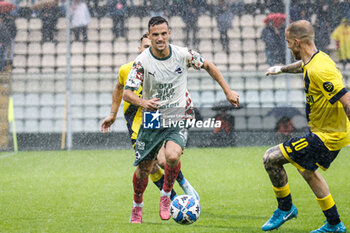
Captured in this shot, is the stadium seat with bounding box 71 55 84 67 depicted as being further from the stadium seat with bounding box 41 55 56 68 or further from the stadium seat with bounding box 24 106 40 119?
the stadium seat with bounding box 24 106 40 119

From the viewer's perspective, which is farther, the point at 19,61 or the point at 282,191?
the point at 19,61

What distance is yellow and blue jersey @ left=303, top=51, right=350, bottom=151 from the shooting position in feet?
14.5

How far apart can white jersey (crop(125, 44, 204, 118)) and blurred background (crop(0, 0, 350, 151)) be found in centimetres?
804

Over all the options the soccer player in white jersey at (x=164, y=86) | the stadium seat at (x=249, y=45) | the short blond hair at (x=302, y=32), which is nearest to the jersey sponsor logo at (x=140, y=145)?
the soccer player in white jersey at (x=164, y=86)

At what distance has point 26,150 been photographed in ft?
45.8

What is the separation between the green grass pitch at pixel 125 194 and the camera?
525 cm

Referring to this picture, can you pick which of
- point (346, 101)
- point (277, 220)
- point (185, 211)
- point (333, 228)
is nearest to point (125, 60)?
point (185, 211)

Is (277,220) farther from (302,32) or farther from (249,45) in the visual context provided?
(249,45)

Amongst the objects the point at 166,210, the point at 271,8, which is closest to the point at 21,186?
the point at 166,210

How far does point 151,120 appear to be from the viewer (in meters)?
5.20

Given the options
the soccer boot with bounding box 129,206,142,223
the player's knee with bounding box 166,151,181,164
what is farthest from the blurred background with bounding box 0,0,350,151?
the player's knee with bounding box 166,151,181,164

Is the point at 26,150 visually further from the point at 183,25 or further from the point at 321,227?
the point at 321,227

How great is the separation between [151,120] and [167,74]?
43 cm

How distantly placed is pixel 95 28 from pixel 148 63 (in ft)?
32.0
